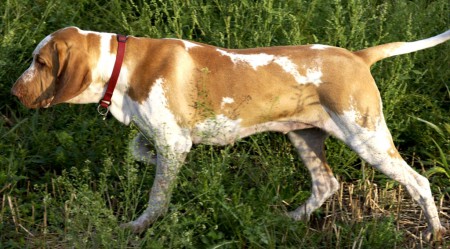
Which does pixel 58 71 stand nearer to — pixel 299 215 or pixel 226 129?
pixel 226 129

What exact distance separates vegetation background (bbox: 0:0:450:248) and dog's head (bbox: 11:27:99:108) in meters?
0.44

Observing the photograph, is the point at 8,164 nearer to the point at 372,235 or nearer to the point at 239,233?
the point at 239,233

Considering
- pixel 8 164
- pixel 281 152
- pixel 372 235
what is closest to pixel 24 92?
pixel 8 164

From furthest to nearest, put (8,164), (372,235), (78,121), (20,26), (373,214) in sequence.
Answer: (20,26) → (78,121) → (8,164) → (373,214) → (372,235)

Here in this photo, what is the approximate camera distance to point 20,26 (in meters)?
6.32

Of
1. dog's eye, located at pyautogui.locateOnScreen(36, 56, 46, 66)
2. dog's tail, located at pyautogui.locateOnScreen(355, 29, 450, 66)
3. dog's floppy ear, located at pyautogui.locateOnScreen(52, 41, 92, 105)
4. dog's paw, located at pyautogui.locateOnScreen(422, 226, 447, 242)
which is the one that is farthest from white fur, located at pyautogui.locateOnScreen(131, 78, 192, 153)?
dog's paw, located at pyautogui.locateOnScreen(422, 226, 447, 242)

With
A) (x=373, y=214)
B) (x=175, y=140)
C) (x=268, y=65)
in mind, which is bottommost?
(x=373, y=214)

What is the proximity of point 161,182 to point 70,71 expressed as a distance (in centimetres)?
80

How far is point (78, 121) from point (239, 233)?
1718 millimetres

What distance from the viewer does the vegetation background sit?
467cm

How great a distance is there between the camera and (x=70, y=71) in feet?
15.5

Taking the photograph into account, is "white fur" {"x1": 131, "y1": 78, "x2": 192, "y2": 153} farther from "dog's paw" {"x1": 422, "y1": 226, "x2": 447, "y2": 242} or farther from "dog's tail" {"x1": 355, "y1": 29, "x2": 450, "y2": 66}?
"dog's paw" {"x1": 422, "y1": 226, "x2": 447, "y2": 242}

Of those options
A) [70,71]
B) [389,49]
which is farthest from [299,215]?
[70,71]

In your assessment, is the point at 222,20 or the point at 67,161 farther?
the point at 222,20
